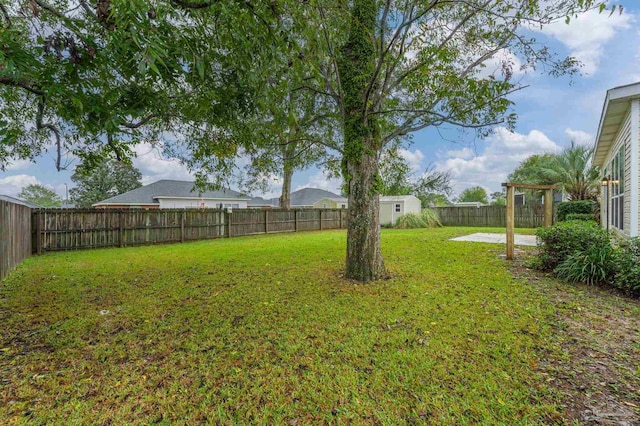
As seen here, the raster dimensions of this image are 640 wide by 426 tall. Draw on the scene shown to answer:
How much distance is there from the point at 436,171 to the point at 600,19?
8834 millimetres

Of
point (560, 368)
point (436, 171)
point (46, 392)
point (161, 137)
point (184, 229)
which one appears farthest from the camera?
point (436, 171)

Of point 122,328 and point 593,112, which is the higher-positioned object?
point 593,112

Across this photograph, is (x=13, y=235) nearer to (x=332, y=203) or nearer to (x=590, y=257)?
(x=590, y=257)

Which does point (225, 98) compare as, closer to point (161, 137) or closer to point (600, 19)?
point (161, 137)

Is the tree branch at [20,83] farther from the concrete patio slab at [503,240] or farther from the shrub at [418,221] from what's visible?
the shrub at [418,221]

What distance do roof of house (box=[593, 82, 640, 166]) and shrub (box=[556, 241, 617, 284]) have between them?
286 centimetres

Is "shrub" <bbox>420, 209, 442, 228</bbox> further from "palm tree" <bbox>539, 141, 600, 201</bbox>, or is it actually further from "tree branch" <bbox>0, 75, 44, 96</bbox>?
"tree branch" <bbox>0, 75, 44, 96</bbox>

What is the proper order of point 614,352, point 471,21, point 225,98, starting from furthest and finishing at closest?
point 471,21, point 225,98, point 614,352

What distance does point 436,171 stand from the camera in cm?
1314

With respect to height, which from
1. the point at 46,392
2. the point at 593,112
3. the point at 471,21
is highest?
the point at 471,21

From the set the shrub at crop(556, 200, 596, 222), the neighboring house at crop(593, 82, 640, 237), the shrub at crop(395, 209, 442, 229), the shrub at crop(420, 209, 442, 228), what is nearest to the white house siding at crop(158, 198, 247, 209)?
the shrub at crop(395, 209, 442, 229)

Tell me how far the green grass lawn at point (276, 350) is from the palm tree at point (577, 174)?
1206 cm

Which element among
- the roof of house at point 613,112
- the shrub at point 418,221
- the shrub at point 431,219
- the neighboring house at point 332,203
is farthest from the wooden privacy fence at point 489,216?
the neighboring house at point 332,203

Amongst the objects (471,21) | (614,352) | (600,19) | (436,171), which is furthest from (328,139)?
(436,171)
